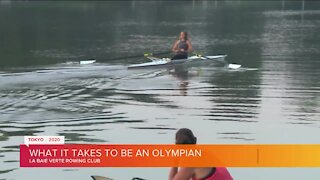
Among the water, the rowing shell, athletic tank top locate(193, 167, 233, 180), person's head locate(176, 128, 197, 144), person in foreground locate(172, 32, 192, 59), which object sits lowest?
the water

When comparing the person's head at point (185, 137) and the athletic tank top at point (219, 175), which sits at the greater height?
the person's head at point (185, 137)

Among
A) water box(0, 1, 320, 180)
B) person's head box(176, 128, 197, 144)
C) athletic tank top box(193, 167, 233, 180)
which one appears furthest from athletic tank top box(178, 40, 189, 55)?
athletic tank top box(193, 167, 233, 180)

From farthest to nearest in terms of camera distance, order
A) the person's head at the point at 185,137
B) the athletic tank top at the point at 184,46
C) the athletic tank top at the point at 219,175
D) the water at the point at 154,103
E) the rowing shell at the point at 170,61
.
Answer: the athletic tank top at the point at 184,46 < the rowing shell at the point at 170,61 < the water at the point at 154,103 < the person's head at the point at 185,137 < the athletic tank top at the point at 219,175

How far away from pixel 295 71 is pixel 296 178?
1689 cm

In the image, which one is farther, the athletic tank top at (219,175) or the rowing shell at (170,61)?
the rowing shell at (170,61)

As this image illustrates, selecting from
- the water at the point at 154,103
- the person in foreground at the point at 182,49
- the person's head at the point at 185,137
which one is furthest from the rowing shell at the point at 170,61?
the person's head at the point at 185,137

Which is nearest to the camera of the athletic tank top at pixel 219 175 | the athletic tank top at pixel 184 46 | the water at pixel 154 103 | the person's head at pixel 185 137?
the athletic tank top at pixel 219 175

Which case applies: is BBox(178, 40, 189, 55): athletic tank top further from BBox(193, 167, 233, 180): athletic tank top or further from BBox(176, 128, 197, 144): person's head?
BBox(193, 167, 233, 180): athletic tank top

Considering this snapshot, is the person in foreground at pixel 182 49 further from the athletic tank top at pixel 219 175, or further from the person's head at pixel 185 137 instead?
the athletic tank top at pixel 219 175

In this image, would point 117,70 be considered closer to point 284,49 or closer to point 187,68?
point 187,68

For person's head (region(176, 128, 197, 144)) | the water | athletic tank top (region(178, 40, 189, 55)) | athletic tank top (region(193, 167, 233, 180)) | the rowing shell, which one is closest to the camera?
athletic tank top (region(193, 167, 233, 180))

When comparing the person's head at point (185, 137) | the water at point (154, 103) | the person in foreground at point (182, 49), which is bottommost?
the water at point (154, 103)

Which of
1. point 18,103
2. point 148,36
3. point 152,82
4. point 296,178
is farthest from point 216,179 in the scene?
point 148,36

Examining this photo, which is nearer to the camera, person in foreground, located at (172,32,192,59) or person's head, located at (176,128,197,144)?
person's head, located at (176,128,197,144)
